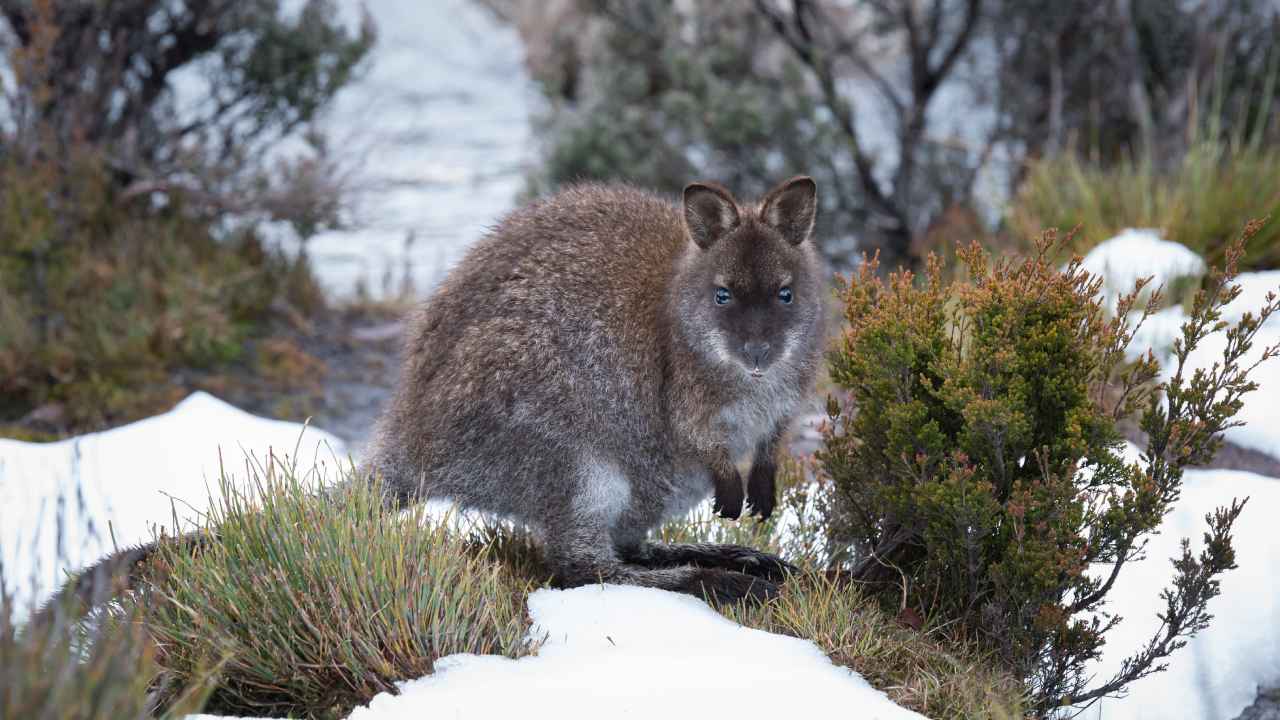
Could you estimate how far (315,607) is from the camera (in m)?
3.61

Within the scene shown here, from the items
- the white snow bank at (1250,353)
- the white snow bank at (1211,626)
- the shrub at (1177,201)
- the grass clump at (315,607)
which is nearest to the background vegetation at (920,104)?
the shrub at (1177,201)

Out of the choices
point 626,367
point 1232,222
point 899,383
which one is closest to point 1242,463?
point 1232,222

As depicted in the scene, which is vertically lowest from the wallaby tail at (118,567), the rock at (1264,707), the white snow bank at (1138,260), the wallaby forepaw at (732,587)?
the rock at (1264,707)

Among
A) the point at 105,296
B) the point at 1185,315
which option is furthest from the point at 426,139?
the point at 1185,315

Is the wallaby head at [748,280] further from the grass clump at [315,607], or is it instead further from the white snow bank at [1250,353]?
the white snow bank at [1250,353]

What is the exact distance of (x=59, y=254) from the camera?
8.78 meters

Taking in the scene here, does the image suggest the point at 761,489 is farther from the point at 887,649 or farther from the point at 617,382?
the point at 887,649

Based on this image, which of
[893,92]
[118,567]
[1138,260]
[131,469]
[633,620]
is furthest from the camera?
[893,92]

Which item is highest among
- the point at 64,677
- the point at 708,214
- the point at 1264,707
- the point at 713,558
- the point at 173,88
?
the point at 173,88

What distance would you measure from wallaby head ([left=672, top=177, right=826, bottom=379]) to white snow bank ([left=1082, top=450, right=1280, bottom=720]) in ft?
6.10

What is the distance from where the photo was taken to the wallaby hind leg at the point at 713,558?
4.69 m

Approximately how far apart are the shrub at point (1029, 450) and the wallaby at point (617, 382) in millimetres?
436

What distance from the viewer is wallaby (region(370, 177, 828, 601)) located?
4.39 m

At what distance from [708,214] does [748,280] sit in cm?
35
